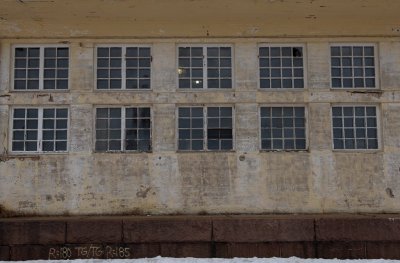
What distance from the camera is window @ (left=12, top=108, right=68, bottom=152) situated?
11.3 meters

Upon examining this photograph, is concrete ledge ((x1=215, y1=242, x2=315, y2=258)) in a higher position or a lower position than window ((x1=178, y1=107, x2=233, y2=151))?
lower

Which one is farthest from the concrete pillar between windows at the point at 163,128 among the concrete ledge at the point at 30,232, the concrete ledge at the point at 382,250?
the concrete ledge at the point at 382,250

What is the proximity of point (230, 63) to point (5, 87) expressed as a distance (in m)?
5.13

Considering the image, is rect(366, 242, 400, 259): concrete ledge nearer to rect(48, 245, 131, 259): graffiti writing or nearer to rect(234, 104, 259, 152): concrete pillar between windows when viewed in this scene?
rect(234, 104, 259, 152): concrete pillar between windows

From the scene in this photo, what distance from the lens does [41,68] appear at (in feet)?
37.7

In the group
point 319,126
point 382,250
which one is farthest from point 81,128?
point 382,250

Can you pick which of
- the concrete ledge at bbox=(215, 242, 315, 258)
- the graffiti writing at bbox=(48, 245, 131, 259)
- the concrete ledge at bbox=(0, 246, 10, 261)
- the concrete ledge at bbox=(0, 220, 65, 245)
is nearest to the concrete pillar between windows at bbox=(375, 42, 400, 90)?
the concrete ledge at bbox=(215, 242, 315, 258)

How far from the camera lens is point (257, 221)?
10578 millimetres

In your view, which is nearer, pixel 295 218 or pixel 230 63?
pixel 295 218

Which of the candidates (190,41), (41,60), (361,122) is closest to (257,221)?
(361,122)

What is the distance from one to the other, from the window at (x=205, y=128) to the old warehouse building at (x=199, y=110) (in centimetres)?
2

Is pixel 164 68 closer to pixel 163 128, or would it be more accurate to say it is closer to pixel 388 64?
pixel 163 128

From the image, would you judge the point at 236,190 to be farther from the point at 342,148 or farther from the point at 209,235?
the point at 342,148

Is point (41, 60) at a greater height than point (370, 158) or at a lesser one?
greater
